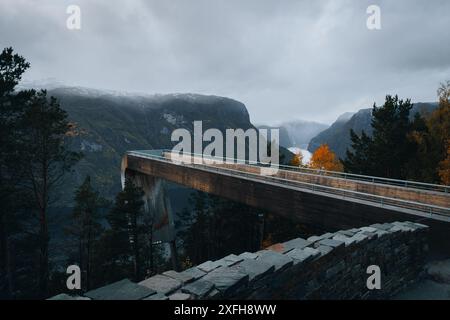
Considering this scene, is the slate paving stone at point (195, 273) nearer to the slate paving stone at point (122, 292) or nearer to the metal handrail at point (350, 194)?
the slate paving stone at point (122, 292)

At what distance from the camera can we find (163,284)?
156 inches

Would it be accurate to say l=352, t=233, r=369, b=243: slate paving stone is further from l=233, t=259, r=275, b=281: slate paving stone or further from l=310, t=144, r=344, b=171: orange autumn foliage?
l=310, t=144, r=344, b=171: orange autumn foliage

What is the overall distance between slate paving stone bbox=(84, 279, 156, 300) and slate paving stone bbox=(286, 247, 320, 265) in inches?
96.9

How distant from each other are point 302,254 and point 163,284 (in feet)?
8.06

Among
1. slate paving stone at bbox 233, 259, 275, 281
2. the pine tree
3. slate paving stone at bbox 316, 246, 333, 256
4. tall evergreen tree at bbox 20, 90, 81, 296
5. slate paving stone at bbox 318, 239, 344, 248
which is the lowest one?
the pine tree

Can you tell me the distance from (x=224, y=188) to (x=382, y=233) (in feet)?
35.0

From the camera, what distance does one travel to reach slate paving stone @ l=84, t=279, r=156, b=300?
3537 mm

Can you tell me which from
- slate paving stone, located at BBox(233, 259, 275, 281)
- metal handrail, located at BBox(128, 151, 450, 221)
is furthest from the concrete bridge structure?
slate paving stone, located at BBox(233, 259, 275, 281)

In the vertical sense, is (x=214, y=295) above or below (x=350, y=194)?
above

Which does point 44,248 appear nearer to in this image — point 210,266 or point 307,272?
point 210,266

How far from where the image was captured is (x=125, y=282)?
393 cm

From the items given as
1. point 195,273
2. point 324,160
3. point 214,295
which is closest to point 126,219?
point 324,160

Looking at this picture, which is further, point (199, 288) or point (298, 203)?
point (298, 203)

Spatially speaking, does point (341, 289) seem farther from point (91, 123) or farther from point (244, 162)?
point (91, 123)
